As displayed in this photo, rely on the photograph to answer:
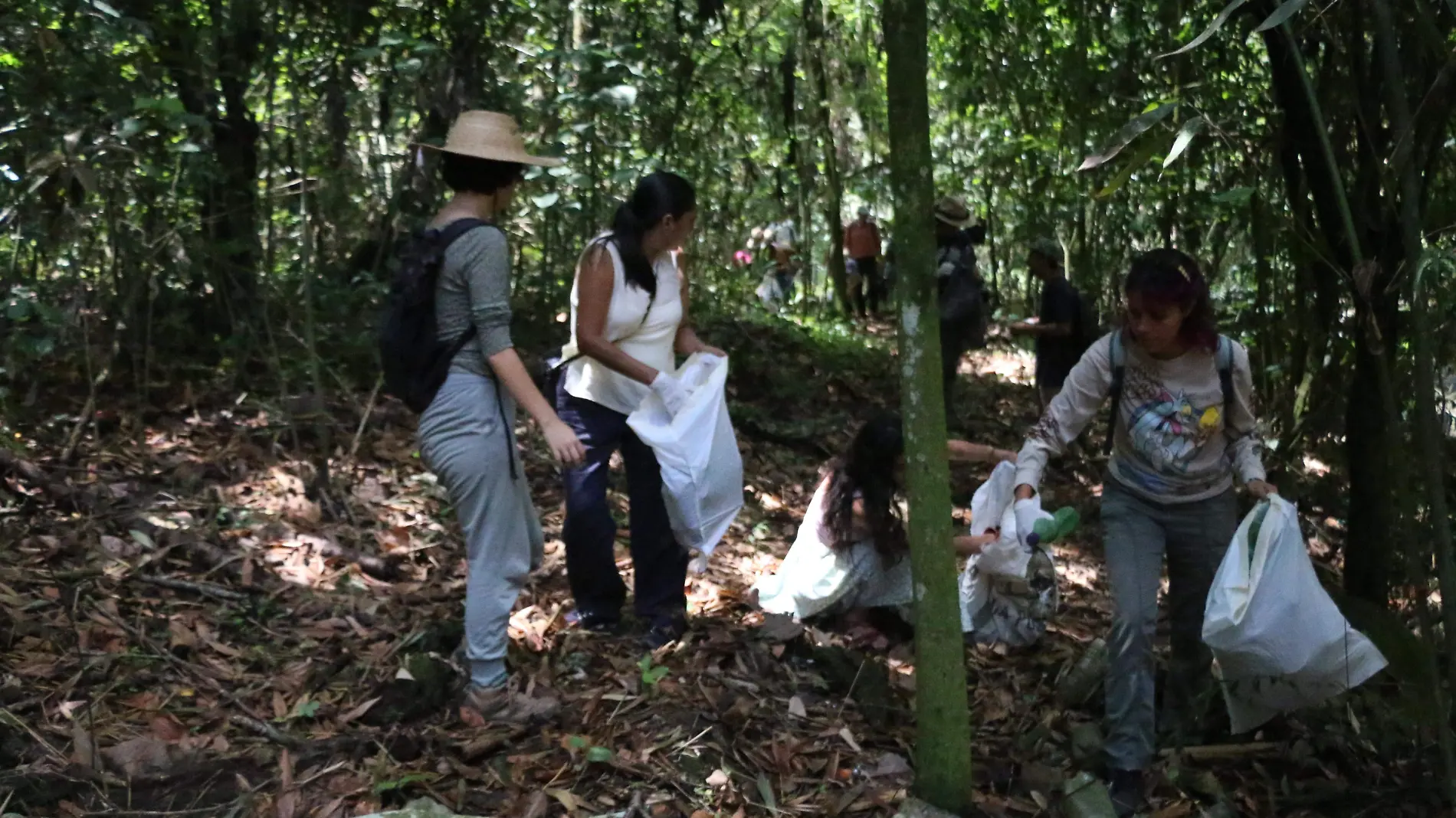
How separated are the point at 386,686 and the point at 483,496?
71 cm

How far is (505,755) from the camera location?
11.5ft

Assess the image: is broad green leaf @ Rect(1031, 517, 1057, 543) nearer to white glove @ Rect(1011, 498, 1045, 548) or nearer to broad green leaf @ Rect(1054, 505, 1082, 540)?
white glove @ Rect(1011, 498, 1045, 548)

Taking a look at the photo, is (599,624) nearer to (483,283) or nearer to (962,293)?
(483,283)

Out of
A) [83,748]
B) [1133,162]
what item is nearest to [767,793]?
[83,748]

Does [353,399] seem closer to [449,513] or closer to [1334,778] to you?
[449,513]

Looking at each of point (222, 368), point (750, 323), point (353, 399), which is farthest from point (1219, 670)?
point (750, 323)

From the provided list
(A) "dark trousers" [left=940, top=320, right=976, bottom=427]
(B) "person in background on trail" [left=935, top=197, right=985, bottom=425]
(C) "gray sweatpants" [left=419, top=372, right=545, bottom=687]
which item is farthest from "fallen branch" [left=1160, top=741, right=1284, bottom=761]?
(A) "dark trousers" [left=940, top=320, right=976, bottom=427]

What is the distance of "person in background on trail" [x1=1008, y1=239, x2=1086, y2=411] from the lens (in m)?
8.03

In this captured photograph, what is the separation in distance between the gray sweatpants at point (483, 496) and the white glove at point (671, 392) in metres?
0.65

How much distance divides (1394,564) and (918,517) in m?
2.63

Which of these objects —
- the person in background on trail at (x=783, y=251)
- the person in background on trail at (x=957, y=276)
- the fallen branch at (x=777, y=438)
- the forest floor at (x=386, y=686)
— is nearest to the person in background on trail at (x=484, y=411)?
the forest floor at (x=386, y=686)

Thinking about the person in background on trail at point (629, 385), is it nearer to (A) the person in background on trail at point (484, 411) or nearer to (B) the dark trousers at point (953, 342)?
(A) the person in background on trail at point (484, 411)

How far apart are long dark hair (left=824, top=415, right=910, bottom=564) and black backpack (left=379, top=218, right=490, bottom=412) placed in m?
1.79

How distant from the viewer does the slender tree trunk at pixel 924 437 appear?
2.95 m
